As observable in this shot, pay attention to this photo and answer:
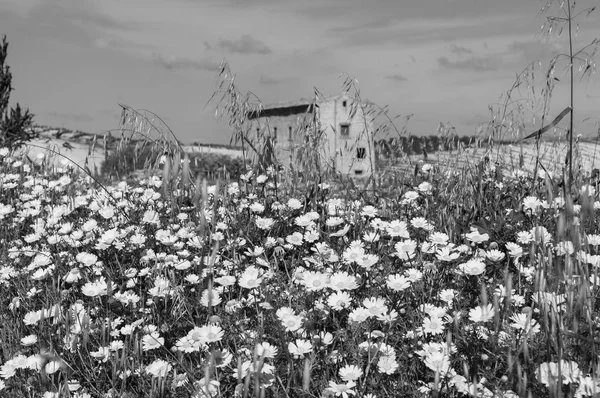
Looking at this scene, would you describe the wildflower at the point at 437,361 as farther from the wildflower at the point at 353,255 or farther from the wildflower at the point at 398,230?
the wildflower at the point at 398,230

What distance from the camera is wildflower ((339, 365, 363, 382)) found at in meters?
2.15

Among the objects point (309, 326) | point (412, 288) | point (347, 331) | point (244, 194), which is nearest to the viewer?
point (309, 326)

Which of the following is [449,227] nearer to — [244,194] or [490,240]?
[490,240]

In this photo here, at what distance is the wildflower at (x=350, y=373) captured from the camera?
2146 mm

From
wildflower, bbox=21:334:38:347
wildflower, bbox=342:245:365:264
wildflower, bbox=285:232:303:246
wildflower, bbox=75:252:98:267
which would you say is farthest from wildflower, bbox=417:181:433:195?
wildflower, bbox=21:334:38:347

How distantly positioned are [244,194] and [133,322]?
1733 mm

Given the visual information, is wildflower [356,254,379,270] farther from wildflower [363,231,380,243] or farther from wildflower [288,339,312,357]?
wildflower [288,339,312,357]

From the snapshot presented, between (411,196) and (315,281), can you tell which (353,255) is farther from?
(411,196)

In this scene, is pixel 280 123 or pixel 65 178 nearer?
pixel 65 178

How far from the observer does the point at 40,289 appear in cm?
341

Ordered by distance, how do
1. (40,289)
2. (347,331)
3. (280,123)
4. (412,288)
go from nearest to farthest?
(347,331) < (412,288) < (40,289) < (280,123)

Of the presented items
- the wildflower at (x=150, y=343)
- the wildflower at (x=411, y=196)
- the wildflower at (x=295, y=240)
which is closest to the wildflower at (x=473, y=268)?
the wildflower at (x=295, y=240)

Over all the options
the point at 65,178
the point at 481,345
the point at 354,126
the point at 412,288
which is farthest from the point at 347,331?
the point at 354,126

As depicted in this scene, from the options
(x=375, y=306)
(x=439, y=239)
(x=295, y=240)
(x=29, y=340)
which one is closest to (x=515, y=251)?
(x=439, y=239)
